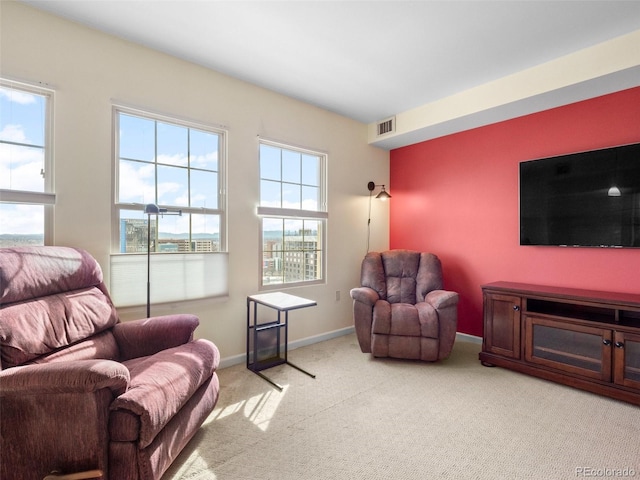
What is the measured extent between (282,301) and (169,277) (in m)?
0.94

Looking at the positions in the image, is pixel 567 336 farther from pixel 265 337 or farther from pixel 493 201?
pixel 265 337

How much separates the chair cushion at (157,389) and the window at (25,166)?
1.11 meters

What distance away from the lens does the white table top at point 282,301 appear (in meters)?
2.53

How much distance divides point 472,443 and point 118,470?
5.93ft

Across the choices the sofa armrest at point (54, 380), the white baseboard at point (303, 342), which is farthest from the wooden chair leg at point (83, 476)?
the white baseboard at point (303, 342)

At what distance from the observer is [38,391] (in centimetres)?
127

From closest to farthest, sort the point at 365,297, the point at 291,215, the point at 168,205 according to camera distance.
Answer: the point at 168,205 < the point at 365,297 < the point at 291,215

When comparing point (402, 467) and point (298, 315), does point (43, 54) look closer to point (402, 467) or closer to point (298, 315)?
point (298, 315)

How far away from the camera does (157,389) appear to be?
1463 millimetres

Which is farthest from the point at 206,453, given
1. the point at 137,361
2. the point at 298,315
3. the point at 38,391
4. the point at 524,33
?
the point at 524,33

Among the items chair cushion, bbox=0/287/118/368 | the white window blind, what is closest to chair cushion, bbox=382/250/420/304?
the white window blind

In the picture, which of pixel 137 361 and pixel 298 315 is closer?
pixel 137 361

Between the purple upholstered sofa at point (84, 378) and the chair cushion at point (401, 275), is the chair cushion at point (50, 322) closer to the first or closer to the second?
the purple upholstered sofa at point (84, 378)

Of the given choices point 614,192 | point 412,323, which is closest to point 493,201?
point 614,192
